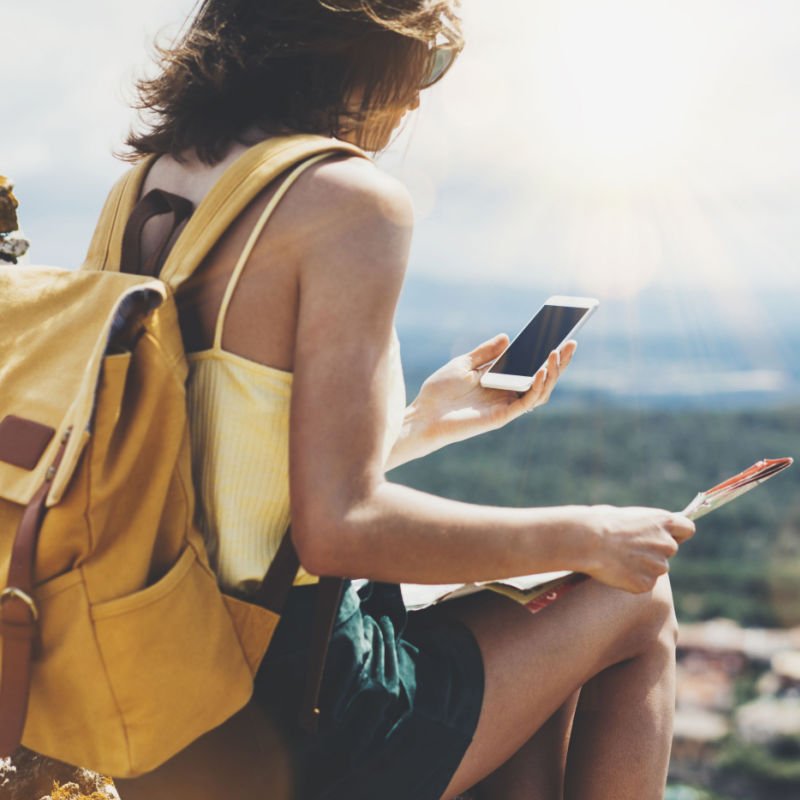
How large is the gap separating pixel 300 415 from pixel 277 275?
18cm

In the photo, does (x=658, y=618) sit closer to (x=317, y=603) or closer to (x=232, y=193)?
(x=317, y=603)

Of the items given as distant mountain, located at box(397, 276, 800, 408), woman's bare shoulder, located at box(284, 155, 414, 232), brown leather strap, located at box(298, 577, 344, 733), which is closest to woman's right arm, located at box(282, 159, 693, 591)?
woman's bare shoulder, located at box(284, 155, 414, 232)

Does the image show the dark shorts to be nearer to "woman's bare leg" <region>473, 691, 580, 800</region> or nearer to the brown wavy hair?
"woman's bare leg" <region>473, 691, 580, 800</region>

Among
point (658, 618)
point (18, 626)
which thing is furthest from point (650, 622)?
point (18, 626)

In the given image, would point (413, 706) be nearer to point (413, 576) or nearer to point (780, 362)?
point (413, 576)

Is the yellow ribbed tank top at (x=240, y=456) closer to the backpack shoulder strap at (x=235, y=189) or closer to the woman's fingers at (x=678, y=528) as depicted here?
the backpack shoulder strap at (x=235, y=189)

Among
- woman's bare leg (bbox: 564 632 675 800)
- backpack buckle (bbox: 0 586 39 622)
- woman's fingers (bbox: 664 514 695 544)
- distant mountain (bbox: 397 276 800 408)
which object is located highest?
backpack buckle (bbox: 0 586 39 622)

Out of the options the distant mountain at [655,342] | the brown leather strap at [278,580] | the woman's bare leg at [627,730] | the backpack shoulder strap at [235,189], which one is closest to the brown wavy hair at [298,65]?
the backpack shoulder strap at [235,189]

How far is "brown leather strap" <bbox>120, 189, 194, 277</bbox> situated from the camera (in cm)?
142

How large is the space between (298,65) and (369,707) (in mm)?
908

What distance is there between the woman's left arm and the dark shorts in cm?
54

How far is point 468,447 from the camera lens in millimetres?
40062

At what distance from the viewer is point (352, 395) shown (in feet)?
4.11

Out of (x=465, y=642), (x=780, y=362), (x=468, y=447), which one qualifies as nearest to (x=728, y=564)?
(x=468, y=447)
